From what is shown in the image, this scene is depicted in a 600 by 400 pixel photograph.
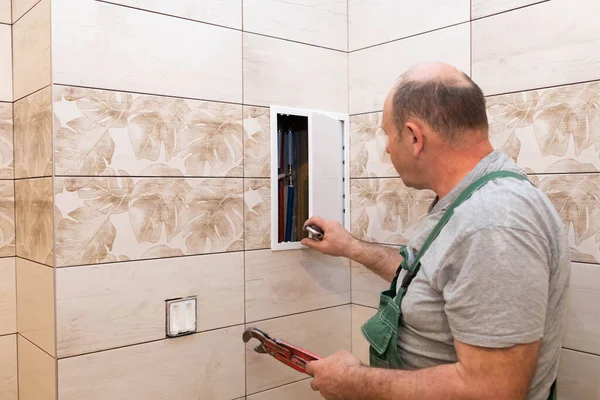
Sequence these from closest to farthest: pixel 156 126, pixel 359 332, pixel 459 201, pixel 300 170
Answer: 1. pixel 459 201
2. pixel 156 126
3. pixel 300 170
4. pixel 359 332

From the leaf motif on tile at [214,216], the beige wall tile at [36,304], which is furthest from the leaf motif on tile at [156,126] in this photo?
the beige wall tile at [36,304]

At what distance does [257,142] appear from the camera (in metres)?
1.52

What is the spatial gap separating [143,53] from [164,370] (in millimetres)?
800

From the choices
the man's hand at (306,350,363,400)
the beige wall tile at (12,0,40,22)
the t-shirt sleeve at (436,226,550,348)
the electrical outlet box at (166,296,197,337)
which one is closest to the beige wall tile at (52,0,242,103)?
the beige wall tile at (12,0,40,22)

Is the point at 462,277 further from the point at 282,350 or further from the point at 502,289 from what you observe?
the point at 282,350

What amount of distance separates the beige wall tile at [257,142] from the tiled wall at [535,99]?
1.18 ft

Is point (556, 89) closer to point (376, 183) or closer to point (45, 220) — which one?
point (376, 183)

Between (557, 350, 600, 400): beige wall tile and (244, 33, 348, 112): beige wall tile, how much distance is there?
977mm

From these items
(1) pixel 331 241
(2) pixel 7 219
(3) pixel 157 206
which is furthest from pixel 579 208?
(2) pixel 7 219

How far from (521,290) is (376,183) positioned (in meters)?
0.87

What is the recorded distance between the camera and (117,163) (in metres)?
1.27

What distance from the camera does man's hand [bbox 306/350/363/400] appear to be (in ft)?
3.46

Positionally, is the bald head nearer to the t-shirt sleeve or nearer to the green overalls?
the green overalls

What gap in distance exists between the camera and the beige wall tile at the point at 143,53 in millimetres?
1200
